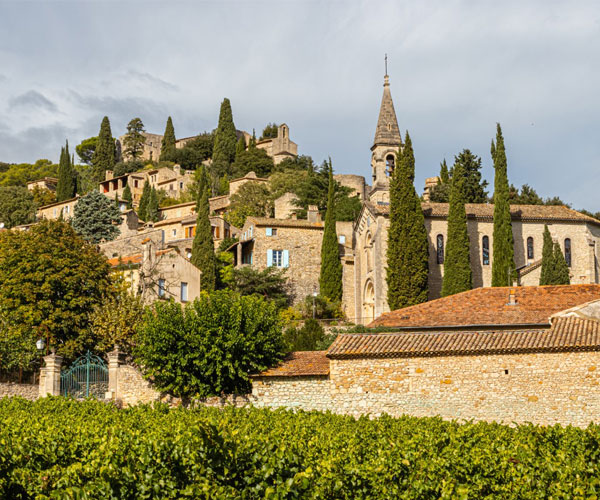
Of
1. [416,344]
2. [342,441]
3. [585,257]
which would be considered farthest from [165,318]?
[585,257]

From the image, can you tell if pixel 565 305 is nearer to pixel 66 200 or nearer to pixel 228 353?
pixel 228 353

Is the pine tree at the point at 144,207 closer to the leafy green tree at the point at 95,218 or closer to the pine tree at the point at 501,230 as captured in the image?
the leafy green tree at the point at 95,218

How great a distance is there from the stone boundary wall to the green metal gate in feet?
4.31

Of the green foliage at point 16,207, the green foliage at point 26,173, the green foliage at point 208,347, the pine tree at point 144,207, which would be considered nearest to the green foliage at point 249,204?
the pine tree at point 144,207

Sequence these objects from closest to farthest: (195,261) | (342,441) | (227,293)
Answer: (342,441), (227,293), (195,261)

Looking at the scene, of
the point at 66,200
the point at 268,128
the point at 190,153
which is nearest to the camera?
the point at 66,200

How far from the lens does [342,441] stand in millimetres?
13219

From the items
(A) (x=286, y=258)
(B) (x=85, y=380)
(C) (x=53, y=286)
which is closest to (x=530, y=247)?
(A) (x=286, y=258)

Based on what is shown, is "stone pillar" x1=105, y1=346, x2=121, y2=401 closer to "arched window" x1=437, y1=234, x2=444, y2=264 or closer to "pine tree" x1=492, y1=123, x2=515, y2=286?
"pine tree" x1=492, y1=123, x2=515, y2=286

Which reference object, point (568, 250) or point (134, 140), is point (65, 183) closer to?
point (134, 140)

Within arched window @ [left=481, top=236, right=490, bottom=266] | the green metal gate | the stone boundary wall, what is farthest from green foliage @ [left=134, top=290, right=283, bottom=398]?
arched window @ [left=481, top=236, right=490, bottom=266]

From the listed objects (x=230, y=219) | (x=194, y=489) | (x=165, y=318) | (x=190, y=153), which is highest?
(x=190, y=153)

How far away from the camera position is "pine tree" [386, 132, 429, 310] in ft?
156

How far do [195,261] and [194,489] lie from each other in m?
44.6
